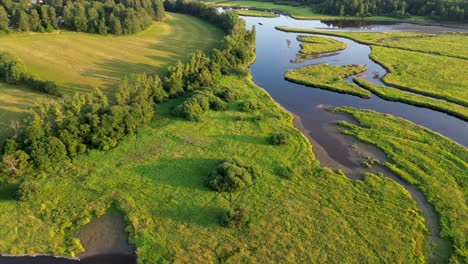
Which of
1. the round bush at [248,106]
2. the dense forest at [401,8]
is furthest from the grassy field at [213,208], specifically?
the dense forest at [401,8]

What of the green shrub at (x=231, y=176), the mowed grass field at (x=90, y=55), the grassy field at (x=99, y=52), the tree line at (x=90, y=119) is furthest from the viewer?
the grassy field at (x=99, y=52)

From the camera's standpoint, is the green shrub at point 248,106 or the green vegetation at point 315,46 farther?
the green vegetation at point 315,46

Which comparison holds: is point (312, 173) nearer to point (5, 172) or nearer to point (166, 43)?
point (5, 172)

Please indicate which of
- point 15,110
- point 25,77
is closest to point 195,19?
point 25,77

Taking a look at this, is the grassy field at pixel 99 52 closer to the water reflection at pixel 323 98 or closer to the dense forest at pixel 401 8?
the water reflection at pixel 323 98

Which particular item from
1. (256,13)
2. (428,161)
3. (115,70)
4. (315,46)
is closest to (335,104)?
(428,161)
